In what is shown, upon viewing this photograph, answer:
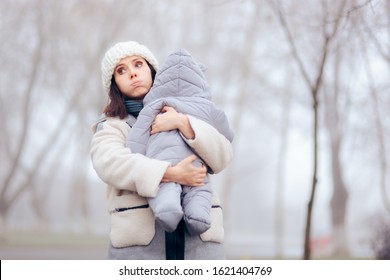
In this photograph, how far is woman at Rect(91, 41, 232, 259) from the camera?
2.07 meters

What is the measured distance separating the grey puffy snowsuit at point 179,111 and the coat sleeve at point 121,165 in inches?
1.5

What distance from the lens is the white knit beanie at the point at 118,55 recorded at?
2.32 meters

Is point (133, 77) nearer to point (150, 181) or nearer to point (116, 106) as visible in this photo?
point (116, 106)

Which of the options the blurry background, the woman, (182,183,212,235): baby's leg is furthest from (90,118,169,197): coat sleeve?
the blurry background

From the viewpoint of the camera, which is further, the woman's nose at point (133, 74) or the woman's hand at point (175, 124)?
the woman's nose at point (133, 74)

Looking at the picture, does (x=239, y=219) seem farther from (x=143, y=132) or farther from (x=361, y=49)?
(x=143, y=132)

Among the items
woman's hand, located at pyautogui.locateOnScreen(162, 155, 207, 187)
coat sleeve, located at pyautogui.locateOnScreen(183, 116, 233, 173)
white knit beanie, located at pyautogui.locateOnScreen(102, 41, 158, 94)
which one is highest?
white knit beanie, located at pyautogui.locateOnScreen(102, 41, 158, 94)

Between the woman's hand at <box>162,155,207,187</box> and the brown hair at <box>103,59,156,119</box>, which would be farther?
the brown hair at <box>103,59,156,119</box>

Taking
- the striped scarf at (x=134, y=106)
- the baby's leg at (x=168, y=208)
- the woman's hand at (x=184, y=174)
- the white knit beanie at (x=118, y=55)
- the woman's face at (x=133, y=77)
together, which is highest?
the white knit beanie at (x=118, y=55)

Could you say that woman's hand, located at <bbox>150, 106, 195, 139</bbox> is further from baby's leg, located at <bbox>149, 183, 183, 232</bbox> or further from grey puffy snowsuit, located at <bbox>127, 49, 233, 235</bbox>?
baby's leg, located at <bbox>149, 183, 183, 232</bbox>

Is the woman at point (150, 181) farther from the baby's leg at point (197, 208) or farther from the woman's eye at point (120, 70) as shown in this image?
the woman's eye at point (120, 70)

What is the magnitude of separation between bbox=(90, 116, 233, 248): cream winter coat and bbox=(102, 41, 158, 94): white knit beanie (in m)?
0.23

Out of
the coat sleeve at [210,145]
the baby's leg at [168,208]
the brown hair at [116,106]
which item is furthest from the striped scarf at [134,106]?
the baby's leg at [168,208]

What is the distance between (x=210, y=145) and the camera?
83.8 inches
